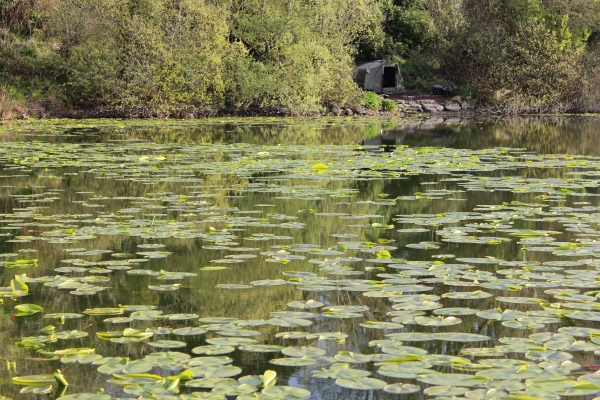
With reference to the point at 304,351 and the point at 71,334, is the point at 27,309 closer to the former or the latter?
the point at 71,334

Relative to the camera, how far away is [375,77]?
38.8 m

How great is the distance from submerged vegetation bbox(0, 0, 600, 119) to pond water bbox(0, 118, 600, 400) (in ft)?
56.2

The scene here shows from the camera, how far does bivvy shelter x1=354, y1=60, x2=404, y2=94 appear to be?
127 feet

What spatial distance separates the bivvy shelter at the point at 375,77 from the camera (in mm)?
38625

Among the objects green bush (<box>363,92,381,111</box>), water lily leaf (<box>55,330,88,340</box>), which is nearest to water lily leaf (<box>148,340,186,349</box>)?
water lily leaf (<box>55,330,88,340</box>)

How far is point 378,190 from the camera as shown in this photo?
10602 millimetres

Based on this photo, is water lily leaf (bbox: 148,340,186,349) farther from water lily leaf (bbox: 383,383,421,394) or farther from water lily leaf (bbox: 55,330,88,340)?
water lily leaf (bbox: 383,383,421,394)

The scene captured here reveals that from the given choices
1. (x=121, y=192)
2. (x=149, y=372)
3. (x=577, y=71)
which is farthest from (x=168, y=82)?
(x=149, y=372)

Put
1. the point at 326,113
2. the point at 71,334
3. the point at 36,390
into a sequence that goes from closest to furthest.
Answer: the point at 36,390
the point at 71,334
the point at 326,113

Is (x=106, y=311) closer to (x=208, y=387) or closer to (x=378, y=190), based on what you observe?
(x=208, y=387)

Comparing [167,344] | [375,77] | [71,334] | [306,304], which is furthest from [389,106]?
[167,344]

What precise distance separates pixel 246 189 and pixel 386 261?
4.65 meters

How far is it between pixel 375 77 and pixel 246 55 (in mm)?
9060

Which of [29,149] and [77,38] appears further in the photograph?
[77,38]
